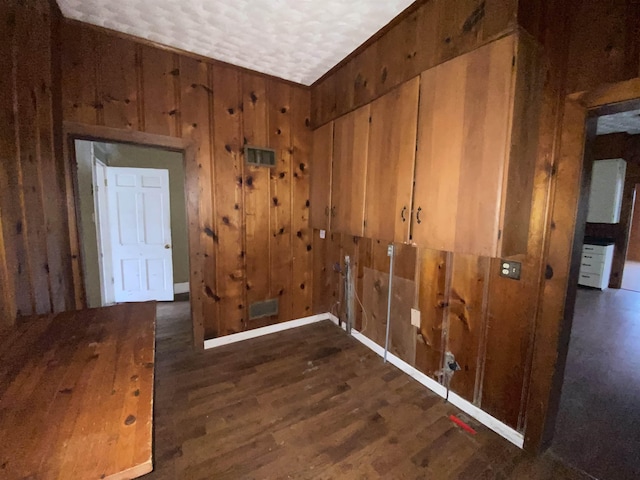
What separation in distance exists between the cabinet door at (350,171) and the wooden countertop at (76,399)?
168 cm

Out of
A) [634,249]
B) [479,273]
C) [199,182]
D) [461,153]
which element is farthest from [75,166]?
[634,249]

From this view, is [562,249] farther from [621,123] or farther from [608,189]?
[608,189]

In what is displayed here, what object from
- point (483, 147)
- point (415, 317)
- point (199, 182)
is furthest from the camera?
point (199, 182)

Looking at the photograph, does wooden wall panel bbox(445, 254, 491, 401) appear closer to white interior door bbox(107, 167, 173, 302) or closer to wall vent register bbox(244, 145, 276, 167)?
wall vent register bbox(244, 145, 276, 167)

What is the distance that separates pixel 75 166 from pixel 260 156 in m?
1.50

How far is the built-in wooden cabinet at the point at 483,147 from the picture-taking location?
1298 millimetres

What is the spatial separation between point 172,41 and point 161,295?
3.35 m

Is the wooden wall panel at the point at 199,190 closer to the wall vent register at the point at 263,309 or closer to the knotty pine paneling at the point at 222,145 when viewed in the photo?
the knotty pine paneling at the point at 222,145

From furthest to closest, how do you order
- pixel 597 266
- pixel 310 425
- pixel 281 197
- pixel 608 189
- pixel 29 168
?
1. pixel 597 266
2. pixel 608 189
3. pixel 281 197
4. pixel 310 425
5. pixel 29 168

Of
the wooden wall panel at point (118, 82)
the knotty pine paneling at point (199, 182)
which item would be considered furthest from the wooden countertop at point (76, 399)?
the wooden wall panel at point (118, 82)

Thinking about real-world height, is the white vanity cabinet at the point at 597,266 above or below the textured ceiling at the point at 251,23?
below

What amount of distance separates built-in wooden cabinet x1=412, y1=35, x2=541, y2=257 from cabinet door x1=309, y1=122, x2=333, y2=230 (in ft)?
3.87

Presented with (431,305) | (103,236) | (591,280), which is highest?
(103,236)

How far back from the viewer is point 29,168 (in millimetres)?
1531
